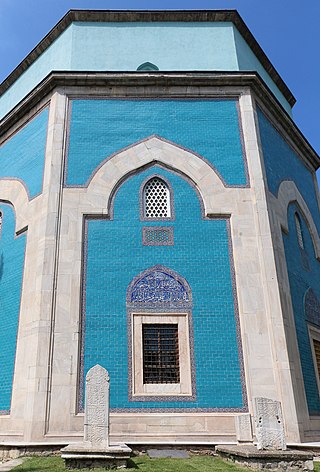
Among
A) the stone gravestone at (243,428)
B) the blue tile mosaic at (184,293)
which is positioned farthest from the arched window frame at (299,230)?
the stone gravestone at (243,428)

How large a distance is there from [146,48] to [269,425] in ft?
31.8

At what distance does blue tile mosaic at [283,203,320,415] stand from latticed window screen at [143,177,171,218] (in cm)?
288

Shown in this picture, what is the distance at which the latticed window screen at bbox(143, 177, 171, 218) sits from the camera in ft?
33.2

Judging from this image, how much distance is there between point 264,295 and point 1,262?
5864 mm

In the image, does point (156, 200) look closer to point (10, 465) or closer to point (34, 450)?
point (34, 450)

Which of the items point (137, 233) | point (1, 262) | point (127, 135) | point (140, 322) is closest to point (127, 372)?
point (140, 322)

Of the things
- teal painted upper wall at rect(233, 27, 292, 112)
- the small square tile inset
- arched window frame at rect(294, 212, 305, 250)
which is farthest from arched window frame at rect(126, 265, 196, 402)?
teal painted upper wall at rect(233, 27, 292, 112)

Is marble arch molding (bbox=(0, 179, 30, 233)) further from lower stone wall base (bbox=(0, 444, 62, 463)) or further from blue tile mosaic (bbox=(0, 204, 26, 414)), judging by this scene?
lower stone wall base (bbox=(0, 444, 62, 463))

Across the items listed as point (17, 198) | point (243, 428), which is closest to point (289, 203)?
point (243, 428)

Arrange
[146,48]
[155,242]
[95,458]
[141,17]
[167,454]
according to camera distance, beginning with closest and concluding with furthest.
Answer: [95,458]
[167,454]
[155,242]
[146,48]
[141,17]

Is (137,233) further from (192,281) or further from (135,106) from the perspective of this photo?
(135,106)

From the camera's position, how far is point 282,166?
12008 mm

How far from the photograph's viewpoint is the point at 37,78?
42.5 feet

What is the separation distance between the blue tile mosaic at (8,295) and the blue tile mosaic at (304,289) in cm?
579
